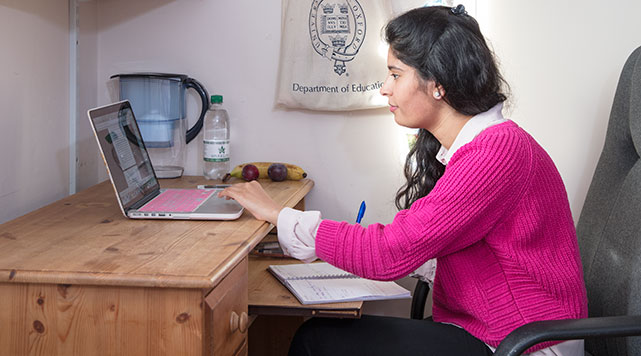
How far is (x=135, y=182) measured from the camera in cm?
151

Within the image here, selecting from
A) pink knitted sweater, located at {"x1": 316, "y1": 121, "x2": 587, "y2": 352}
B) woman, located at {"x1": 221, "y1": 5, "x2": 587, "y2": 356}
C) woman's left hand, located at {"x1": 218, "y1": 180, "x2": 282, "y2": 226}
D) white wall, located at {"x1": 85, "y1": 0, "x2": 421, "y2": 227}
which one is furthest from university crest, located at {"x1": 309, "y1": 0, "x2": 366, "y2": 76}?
pink knitted sweater, located at {"x1": 316, "y1": 121, "x2": 587, "y2": 352}

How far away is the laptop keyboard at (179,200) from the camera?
149 centimetres

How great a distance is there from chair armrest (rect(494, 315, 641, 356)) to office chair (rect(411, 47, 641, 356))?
192 millimetres

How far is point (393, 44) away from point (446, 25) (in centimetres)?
11

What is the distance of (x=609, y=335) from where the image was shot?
1.13m

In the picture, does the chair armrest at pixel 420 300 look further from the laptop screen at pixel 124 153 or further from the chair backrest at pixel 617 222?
the laptop screen at pixel 124 153

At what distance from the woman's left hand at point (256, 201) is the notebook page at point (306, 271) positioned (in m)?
0.24

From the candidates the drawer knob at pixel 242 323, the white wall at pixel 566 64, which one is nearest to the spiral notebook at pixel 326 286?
the drawer knob at pixel 242 323

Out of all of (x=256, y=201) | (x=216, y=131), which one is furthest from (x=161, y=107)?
(x=256, y=201)

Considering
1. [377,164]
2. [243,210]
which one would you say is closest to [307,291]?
[243,210]

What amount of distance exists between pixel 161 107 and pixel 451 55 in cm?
97

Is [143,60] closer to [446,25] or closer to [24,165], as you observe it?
[24,165]

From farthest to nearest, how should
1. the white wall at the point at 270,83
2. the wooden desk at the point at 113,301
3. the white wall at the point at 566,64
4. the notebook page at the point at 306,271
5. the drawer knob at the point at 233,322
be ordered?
the white wall at the point at 270,83
the white wall at the point at 566,64
the notebook page at the point at 306,271
the drawer knob at the point at 233,322
the wooden desk at the point at 113,301

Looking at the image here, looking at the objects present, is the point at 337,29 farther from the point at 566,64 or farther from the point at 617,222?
the point at 617,222
